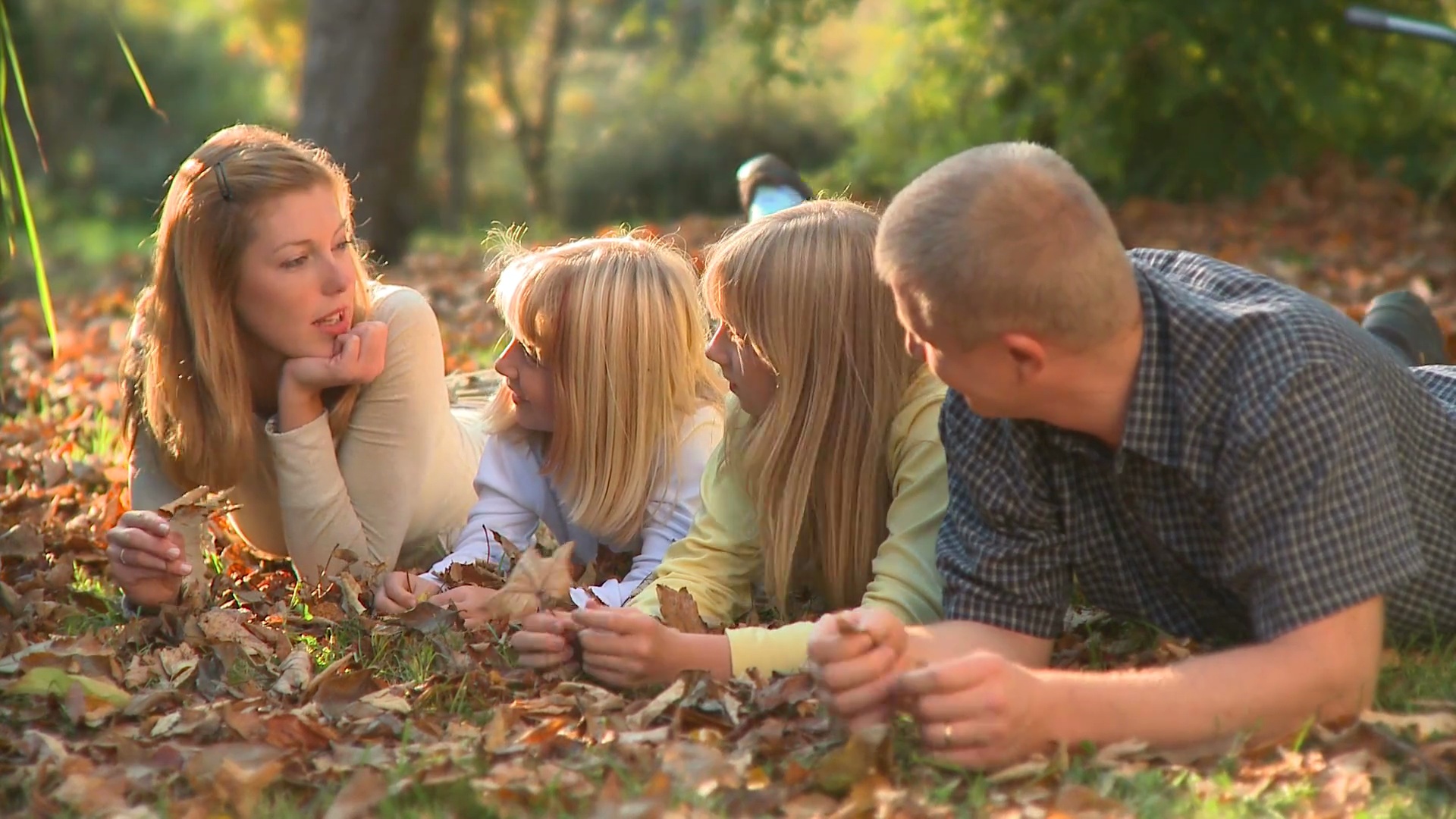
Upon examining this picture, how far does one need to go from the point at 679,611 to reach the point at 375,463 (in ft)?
4.08

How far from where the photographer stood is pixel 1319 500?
2.34 metres

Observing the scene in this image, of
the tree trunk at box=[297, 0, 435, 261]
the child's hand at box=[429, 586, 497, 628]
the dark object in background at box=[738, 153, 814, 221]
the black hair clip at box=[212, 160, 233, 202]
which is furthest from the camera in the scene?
the tree trunk at box=[297, 0, 435, 261]

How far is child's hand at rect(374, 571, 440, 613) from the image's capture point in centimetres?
348

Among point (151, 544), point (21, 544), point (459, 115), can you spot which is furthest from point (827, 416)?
point (459, 115)

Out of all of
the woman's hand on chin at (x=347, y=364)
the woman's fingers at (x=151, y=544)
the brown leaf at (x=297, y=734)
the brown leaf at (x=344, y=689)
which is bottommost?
the brown leaf at (x=344, y=689)

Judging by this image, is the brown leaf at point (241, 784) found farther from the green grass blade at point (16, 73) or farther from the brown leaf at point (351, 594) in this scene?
the green grass blade at point (16, 73)

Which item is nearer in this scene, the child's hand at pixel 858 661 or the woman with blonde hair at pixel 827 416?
the child's hand at pixel 858 661

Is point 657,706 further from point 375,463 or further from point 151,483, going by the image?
point 151,483

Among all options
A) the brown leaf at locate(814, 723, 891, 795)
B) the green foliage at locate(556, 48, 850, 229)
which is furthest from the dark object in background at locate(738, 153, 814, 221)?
the green foliage at locate(556, 48, 850, 229)

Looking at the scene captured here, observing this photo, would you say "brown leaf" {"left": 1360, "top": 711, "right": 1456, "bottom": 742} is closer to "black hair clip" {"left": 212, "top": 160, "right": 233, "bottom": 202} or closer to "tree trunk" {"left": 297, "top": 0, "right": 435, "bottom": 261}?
"black hair clip" {"left": 212, "top": 160, "right": 233, "bottom": 202}

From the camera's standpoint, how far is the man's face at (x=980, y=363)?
243 centimetres

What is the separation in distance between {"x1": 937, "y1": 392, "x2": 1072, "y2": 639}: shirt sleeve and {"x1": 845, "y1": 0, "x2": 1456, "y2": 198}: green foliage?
5.94 m

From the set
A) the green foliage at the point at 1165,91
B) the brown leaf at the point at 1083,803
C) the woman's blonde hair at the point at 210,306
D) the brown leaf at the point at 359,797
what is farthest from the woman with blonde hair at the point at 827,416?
the green foliage at the point at 1165,91

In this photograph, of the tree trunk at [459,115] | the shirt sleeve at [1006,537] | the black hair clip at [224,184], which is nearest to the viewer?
the shirt sleeve at [1006,537]
